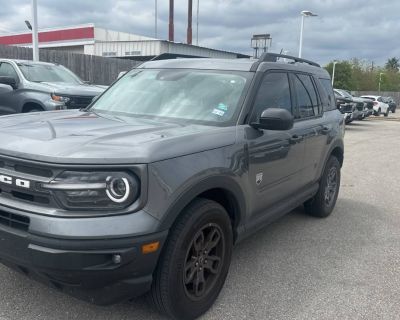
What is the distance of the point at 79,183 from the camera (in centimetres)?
244

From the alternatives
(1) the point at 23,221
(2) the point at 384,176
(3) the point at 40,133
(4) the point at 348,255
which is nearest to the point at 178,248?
(1) the point at 23,221

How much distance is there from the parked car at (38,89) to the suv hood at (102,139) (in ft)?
15.3

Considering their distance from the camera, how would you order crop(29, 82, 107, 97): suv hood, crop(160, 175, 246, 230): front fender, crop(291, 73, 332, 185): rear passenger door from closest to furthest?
1. crop(160, 175, 246, 230): front fender
2. crop(291, 73, 332, 185): rear passenger door
3. crop(29, 82, 107, 97): suv hood

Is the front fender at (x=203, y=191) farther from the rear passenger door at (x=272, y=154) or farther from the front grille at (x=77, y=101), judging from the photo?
the front grille at (x=77, y=101)

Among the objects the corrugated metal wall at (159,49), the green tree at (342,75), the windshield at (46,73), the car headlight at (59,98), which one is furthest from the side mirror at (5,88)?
the green tree at (342,75)

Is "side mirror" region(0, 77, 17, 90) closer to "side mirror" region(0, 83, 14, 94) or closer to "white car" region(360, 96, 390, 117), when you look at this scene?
"side mirror" region(0, 83, 14, 94)

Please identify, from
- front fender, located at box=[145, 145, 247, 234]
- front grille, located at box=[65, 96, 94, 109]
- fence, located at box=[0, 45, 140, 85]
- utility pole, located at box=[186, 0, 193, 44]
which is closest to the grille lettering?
front fender, located at box=[145, 145, 247, 234]

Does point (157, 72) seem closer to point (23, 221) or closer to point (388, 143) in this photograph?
point (23, 221)

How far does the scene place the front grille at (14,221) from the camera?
2.49 meters

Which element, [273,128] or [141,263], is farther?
[273,128]

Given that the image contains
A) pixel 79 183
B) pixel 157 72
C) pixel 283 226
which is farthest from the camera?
pixel 283 226

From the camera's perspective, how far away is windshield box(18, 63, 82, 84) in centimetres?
898

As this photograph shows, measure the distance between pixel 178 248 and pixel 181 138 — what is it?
693mm

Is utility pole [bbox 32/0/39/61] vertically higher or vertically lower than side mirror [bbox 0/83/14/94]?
higher
